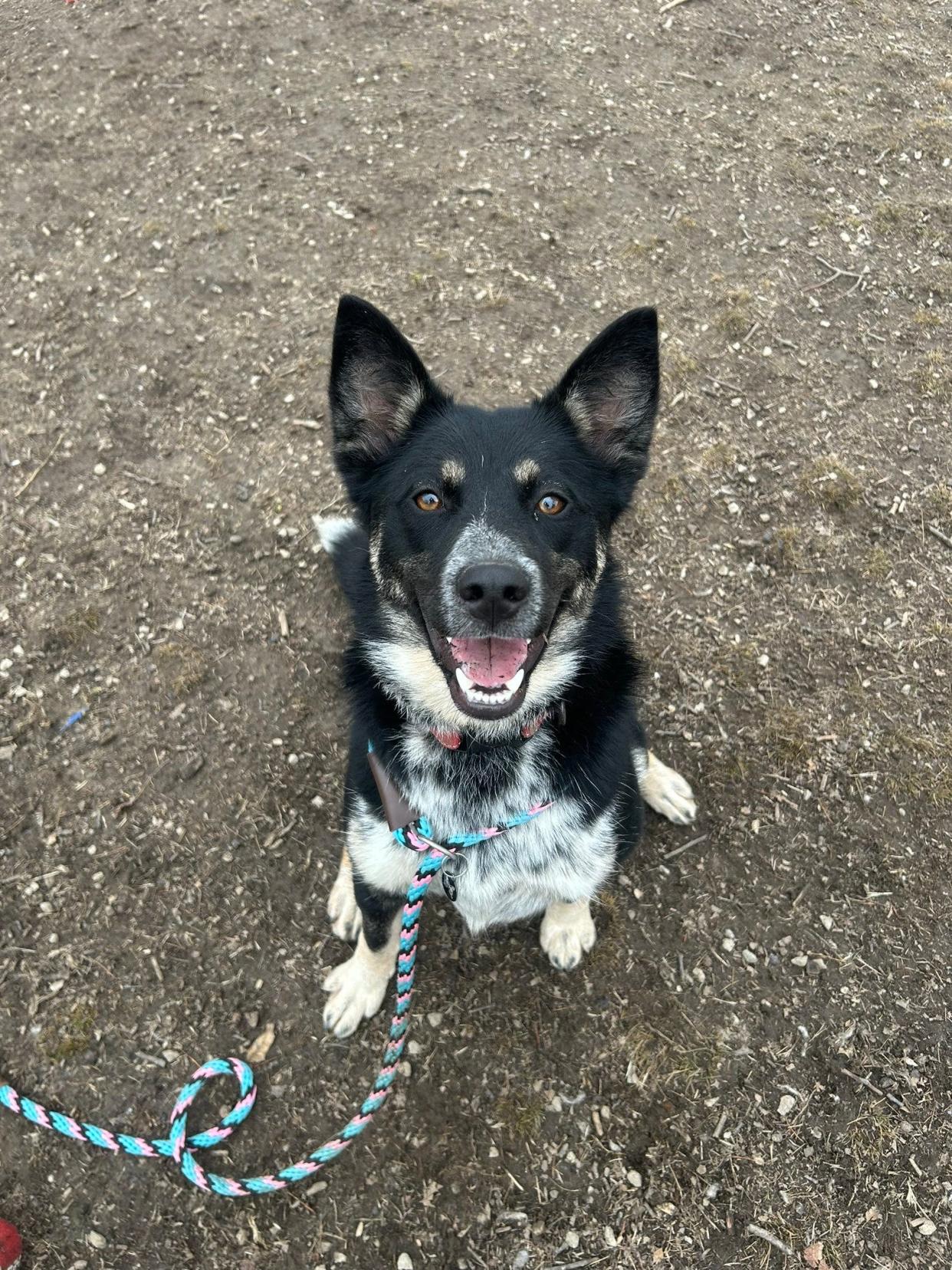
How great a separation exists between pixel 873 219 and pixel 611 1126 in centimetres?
670

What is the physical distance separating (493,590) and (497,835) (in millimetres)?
1048

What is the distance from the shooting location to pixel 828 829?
159 inches

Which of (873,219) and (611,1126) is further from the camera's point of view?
(873,219)

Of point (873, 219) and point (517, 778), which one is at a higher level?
point (517, 778)

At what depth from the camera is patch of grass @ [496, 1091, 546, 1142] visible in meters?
3.36

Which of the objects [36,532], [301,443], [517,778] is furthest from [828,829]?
[36,532]

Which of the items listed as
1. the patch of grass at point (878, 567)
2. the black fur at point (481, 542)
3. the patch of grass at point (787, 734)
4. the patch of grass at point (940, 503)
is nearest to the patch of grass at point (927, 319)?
the patch of grass at point (940, 503)

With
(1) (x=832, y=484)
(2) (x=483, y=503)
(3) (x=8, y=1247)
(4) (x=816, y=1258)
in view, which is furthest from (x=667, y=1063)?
(1) (x=832, y=484)

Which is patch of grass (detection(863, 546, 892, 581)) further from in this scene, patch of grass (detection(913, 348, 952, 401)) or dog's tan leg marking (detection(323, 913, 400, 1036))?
dog's tan leg marking (detection(323, 913, 400, 1036))

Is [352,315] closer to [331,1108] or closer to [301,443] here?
[301,443]

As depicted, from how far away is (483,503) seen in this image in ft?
8.82

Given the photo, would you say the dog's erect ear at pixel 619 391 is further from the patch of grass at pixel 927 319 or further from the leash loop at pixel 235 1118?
the patch of grass at pixel 927 319

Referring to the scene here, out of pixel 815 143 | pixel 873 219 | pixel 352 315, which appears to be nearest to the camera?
pixel 352 315

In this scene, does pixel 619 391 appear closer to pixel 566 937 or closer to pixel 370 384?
pixel 370 384
